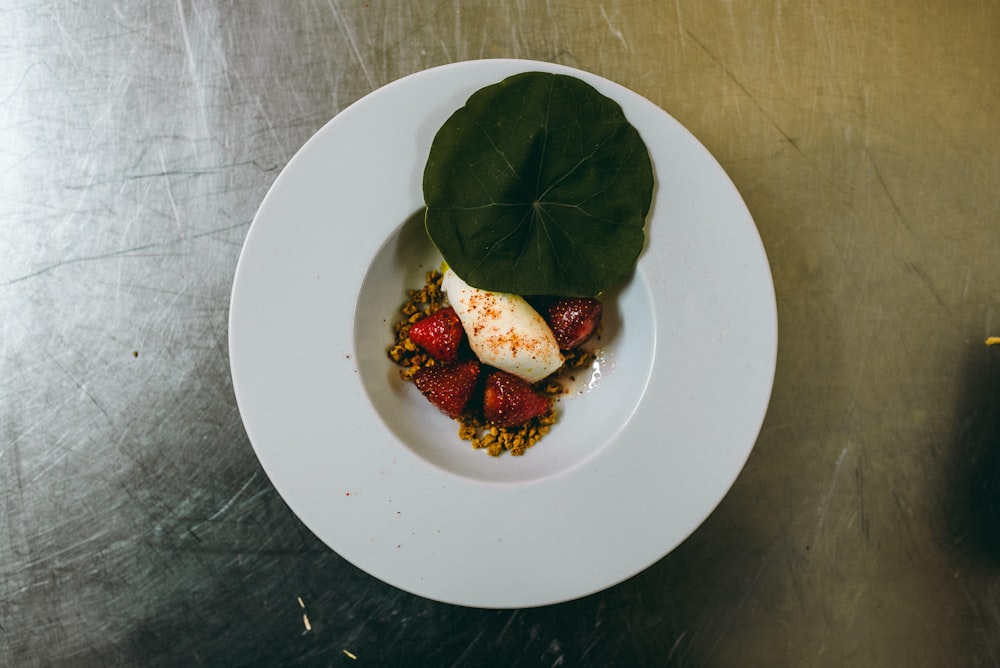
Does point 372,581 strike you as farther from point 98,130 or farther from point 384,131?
point 98,130

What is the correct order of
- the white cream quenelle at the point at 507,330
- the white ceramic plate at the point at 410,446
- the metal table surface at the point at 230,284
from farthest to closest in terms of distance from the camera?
the metal table surface at the point at 230,284, the white cream quenelle at the point at 507,330, the white ceramic plate at the point at 410,446

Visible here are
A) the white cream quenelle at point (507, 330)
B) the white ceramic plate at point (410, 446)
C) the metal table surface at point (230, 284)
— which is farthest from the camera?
the metal table surface at point (230, 284)

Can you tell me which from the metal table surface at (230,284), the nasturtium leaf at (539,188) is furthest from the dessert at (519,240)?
the metal table surface at (230,284)

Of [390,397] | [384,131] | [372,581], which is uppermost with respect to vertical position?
[384,131]

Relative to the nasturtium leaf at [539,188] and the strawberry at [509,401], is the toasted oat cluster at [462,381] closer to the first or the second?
the strawberry at [509,401]

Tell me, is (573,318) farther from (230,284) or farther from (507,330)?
(230,284)

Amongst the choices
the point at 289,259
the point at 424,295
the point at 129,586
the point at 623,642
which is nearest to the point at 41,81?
the point at 289,259
